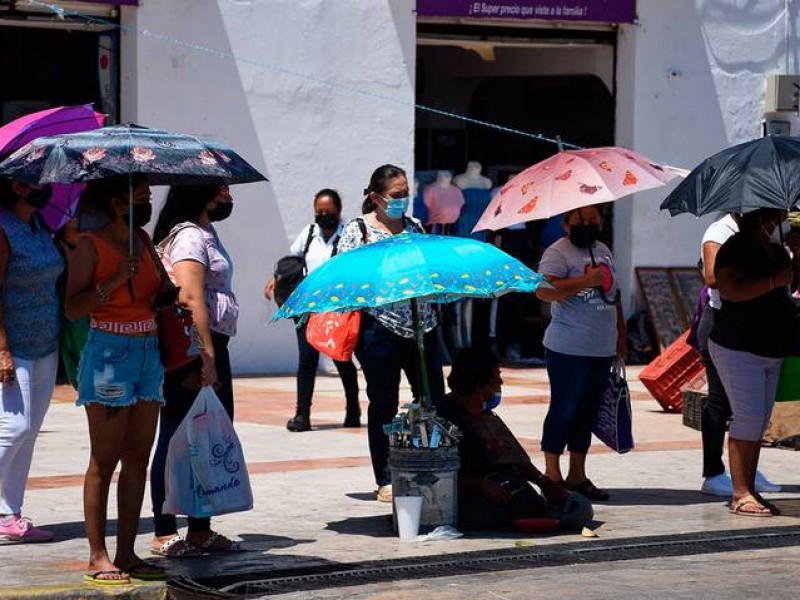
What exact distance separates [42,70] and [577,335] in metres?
9.46

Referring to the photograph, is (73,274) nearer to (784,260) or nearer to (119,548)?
(119,548)

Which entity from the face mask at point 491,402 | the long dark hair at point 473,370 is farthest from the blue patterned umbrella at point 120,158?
the face mask at point 491,402

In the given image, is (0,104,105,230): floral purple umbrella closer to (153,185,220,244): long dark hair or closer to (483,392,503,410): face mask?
(153,185,220,244): long dark hair

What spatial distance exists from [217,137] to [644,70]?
5082mm

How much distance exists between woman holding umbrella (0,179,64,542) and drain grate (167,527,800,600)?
51.5 inches

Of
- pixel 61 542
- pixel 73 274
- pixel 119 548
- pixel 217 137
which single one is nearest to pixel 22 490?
pixel 61 542

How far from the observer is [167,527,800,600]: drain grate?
24.9ft

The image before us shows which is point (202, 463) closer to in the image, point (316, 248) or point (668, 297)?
point (316, 248)

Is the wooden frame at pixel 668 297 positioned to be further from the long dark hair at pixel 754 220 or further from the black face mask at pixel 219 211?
the black face mask at pixel 219 211

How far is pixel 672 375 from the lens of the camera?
14.3m

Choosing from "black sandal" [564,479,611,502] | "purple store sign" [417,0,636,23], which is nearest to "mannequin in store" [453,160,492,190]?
"purple store sign" [417,0,636,23]

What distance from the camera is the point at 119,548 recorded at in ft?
24.8

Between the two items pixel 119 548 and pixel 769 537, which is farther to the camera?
pixel 769 537

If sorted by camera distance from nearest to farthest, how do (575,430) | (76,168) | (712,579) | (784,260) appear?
(76,168), (712,579), (784,260), (575,430)
